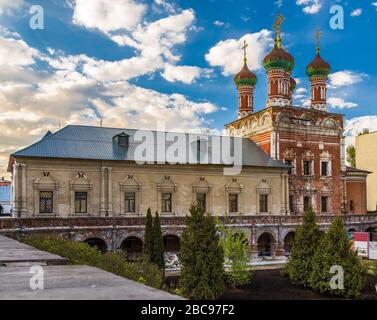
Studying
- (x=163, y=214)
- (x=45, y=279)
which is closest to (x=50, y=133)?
(x=163, y=214)

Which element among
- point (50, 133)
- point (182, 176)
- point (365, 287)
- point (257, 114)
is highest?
point (257, 114)

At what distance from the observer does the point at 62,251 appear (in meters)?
8.55

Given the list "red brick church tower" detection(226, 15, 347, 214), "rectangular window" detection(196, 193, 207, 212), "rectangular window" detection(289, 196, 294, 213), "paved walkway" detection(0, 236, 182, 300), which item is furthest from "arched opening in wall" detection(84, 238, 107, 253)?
"paved walkway" detection(0, 236, 182, 300)

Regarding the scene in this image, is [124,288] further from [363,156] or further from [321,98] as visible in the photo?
[363,156]

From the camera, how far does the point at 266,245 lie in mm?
31625

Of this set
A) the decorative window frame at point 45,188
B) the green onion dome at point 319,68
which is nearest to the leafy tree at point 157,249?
the decorative window frame at point 45,188

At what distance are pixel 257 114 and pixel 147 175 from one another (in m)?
12.3

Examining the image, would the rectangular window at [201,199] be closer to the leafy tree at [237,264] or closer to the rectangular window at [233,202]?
the rectangular window at [233,202]

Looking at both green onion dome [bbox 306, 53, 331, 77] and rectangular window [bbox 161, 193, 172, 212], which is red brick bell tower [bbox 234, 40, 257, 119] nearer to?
green onion dome [bbox 306, 53, 331, 77]

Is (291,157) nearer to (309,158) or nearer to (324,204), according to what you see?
(309,158)

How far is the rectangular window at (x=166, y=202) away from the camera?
29.9 m

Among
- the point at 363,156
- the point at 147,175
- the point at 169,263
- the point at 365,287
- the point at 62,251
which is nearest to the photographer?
the point at 62,251

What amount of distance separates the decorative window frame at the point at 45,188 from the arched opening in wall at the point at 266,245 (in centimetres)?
1391

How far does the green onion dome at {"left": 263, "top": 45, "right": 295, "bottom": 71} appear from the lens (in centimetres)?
3691
